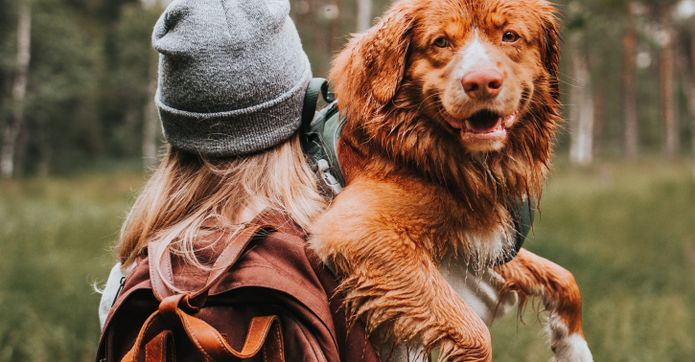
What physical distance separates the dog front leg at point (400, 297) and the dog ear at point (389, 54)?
1.11ft

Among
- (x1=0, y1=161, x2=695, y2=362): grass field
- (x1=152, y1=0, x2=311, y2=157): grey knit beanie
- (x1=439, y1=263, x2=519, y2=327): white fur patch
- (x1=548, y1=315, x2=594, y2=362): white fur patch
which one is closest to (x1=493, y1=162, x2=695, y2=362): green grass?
(x1=0, y1=161, x2=695, y2=362): grass field

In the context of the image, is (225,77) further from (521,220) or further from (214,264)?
(521,220)

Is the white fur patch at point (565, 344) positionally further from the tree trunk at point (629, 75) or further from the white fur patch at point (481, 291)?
the tree trunk at point (629, 75)

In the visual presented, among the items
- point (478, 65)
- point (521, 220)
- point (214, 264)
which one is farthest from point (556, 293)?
point (214, 264)

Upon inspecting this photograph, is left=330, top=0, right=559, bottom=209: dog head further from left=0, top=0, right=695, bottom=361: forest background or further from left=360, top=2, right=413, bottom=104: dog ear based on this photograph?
left=0, top=0, right=695, bottom=361: forest background

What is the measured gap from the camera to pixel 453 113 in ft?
4.79

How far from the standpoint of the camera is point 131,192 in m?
2.79

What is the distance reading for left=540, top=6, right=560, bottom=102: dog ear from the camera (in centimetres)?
157

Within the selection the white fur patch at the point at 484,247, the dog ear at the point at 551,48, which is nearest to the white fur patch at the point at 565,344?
the white fur patch at the point at 484,247

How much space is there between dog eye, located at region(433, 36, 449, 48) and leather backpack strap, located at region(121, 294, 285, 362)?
2.25ft

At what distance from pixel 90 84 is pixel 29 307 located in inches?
916

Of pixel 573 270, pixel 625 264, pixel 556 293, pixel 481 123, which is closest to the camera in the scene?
pixel 481 123

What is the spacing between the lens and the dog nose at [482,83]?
1398mm

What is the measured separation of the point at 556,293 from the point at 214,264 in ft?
3.20
